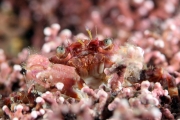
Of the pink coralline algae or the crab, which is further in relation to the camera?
the crab

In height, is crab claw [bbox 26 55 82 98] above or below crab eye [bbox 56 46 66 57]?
below

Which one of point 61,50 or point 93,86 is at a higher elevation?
point 61,50

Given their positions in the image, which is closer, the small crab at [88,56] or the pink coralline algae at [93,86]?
the pink coralline algae at [93,86]

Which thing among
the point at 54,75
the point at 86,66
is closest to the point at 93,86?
the point at 86,66

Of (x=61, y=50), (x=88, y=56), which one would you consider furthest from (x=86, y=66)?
(x=61, y=50)

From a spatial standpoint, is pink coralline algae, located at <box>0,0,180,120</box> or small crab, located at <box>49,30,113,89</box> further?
small crab, located at <box>49,30,113,89</box>

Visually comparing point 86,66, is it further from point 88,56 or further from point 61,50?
point 61,50

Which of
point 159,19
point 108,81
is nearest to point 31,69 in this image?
point 108,81
